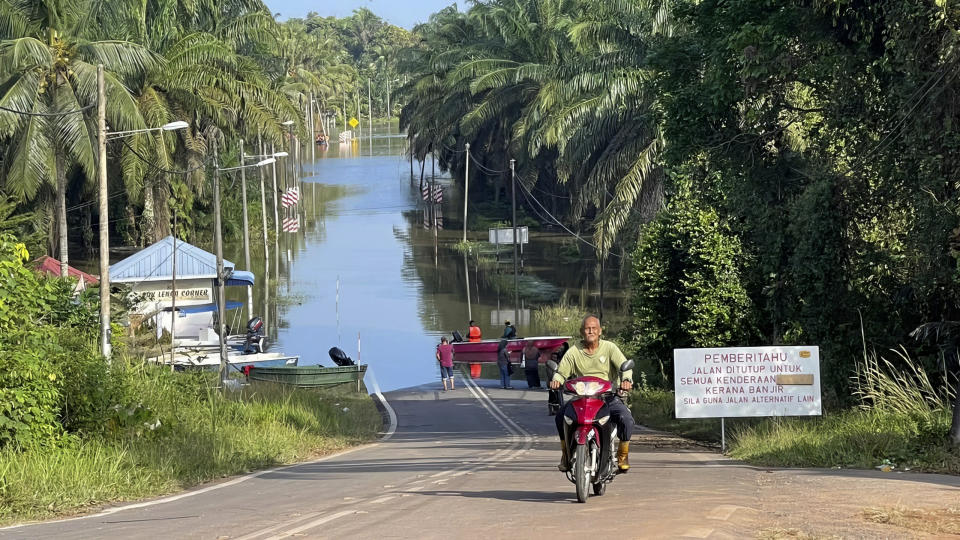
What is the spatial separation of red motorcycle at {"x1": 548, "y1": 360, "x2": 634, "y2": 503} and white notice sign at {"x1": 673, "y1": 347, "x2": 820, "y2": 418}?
5555mm

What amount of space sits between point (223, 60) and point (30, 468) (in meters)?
40.1

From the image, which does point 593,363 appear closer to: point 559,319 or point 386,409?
point 386,409

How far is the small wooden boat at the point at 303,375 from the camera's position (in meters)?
33.1

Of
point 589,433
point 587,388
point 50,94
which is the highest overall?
point 50,94

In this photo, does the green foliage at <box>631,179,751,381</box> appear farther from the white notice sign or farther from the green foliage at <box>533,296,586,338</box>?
the green foliage at <box>533,296,586,338</box>

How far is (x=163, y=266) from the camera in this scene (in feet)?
146

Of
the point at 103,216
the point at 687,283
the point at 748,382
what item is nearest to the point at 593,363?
the point at 748,382

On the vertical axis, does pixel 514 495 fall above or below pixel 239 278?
above

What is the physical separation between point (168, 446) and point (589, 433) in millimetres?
7457

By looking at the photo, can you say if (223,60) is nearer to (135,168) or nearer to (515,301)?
(135,168)

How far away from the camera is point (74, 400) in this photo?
16812 mm

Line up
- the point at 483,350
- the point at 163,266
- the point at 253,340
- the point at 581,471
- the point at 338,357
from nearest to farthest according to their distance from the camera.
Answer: the point at 581,471
the point at 338,357
the point at 483,350
the point at 253,340
the point at 163,266

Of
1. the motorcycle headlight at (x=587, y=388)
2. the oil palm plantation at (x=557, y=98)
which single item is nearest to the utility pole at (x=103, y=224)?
the oil palm plantation at (x=557, y=98)

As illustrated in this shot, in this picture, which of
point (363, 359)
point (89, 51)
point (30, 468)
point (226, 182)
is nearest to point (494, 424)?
point (30, 468)
